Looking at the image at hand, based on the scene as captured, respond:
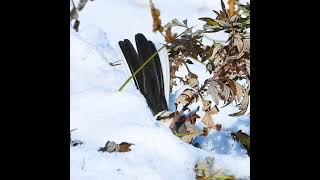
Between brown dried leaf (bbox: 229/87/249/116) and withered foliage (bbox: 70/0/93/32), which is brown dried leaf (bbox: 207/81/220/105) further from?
withered foliage (bbox: 70/0/93/32)

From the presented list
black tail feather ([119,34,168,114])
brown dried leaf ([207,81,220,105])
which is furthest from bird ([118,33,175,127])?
brown dried leaf ([207,81,220,105])

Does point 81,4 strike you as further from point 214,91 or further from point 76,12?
point 214,91

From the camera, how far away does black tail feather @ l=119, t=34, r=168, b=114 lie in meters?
1.87

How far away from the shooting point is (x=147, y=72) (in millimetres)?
1873

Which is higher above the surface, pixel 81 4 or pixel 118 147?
pixel 81 4

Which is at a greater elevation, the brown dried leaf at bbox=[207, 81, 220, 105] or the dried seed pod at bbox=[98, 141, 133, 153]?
the brown dried leaf at bbox=[207, 81, 220, 105]

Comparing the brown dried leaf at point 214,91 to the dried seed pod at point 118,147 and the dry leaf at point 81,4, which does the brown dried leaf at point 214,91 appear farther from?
the dry leaf at point 81,4

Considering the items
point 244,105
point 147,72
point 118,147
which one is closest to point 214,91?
point 244,105

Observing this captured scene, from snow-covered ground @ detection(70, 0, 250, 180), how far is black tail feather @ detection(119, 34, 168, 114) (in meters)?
0.02

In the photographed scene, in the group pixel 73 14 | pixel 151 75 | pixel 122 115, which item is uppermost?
pixel 73 14

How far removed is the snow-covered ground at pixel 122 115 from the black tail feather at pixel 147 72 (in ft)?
0.06

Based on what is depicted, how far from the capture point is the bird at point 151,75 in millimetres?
1869

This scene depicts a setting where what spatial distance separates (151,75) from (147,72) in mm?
15
